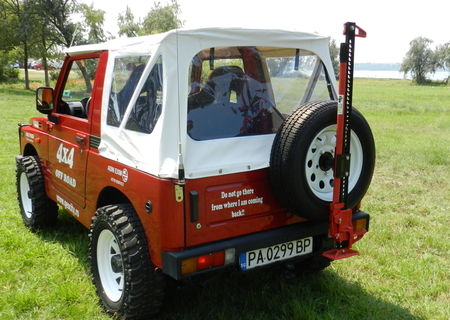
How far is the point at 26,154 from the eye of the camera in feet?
16.6

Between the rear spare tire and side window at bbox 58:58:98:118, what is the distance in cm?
175

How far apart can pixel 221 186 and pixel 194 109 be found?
1.72ft

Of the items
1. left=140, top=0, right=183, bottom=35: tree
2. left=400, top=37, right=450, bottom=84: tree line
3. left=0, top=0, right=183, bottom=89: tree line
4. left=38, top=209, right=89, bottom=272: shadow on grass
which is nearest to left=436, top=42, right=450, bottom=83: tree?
left=400, top=37, right=450, bottom=84: tree line

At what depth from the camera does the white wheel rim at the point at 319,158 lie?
2.93 metres

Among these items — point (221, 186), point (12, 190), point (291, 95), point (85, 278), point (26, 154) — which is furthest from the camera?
point (12, 190)

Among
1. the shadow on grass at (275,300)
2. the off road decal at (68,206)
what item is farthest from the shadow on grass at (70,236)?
the shadow on grass at (275,300)

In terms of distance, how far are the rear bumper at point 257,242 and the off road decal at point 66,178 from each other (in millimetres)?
1504

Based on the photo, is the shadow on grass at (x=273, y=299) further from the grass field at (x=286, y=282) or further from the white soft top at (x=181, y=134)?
the white soft top at (x=181, y=134)

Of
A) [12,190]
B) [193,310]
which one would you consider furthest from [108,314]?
[12,190]

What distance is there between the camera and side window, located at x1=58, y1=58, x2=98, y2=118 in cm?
379

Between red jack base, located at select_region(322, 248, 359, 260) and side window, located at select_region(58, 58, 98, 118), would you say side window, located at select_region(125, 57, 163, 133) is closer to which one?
side window, located at select_region(58, 58, 98, 118)

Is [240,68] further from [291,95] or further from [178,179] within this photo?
[178,179]

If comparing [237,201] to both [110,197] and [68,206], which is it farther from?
[68,206]

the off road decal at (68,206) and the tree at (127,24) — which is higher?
the tree at (127,24)
